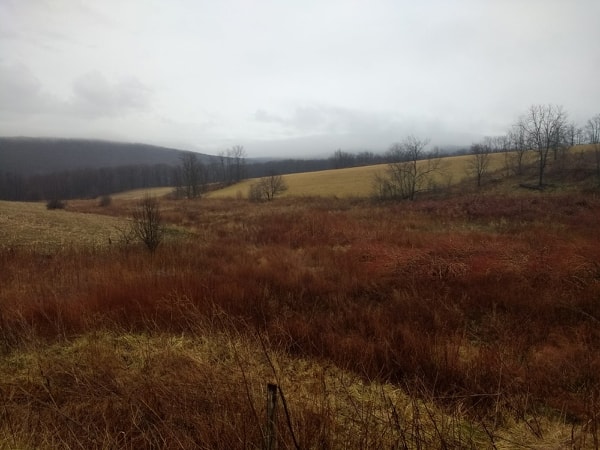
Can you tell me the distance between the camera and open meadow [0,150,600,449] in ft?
9.95

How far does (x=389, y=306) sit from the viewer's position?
6.93 meters

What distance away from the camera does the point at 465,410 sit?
3.58 meters

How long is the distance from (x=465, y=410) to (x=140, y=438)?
10.6 feet

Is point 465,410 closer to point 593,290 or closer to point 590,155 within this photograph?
point 593,290

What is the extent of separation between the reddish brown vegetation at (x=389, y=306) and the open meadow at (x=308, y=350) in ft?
0.13

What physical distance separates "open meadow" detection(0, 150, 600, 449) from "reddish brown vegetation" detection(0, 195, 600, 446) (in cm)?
4

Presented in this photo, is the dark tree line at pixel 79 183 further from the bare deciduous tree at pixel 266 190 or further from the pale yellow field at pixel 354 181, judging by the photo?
the bare deciduous tree at pixel 266 190

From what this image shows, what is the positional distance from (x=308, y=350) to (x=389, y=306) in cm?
252

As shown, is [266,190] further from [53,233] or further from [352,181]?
[53,233]

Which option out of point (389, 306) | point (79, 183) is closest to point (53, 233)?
point (389, 306)

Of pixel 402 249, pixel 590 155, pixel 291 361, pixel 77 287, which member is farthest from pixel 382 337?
pixel 590 155

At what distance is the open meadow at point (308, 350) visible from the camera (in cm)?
303

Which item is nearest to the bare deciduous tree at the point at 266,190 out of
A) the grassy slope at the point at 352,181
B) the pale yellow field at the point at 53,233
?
the grassy slope at the point at 352,181

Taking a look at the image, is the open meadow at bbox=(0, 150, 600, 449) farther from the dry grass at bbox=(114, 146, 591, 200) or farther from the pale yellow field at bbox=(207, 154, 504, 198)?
the pale yellow field at bbox=(207, 154, 504, 198)
